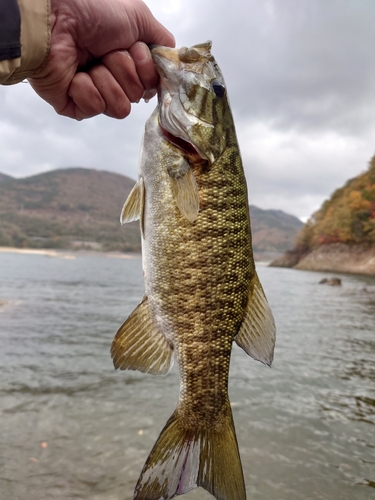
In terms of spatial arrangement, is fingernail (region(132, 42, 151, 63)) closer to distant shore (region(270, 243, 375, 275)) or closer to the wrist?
the wrist

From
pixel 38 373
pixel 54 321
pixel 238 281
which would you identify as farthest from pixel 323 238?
pixel 238 281

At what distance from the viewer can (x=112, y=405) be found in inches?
296

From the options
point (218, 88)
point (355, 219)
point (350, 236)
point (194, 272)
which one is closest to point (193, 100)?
point (218, 88)

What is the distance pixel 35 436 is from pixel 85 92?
5620 mm

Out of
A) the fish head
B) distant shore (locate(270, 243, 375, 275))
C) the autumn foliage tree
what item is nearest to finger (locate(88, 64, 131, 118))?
the fish head

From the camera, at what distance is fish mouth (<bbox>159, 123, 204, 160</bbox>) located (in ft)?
8.07

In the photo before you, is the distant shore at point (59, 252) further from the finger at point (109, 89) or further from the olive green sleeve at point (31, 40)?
the olive green sleeve at point (31, 40)

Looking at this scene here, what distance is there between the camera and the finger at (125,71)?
102 inches

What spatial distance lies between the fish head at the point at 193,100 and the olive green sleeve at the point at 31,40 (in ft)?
2.27

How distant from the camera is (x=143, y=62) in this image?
8.43ft

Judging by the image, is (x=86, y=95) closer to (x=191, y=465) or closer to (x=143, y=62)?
(x=143, y=62)

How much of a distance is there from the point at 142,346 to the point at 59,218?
172 metres

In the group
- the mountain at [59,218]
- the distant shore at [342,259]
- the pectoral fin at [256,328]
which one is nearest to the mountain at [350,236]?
the distant shore at [342,259]

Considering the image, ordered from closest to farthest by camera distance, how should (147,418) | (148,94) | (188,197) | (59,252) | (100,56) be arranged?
1. (188,197)
2. (100,56)
3. (148,94)
4. (147,418)
5. (59,252)
